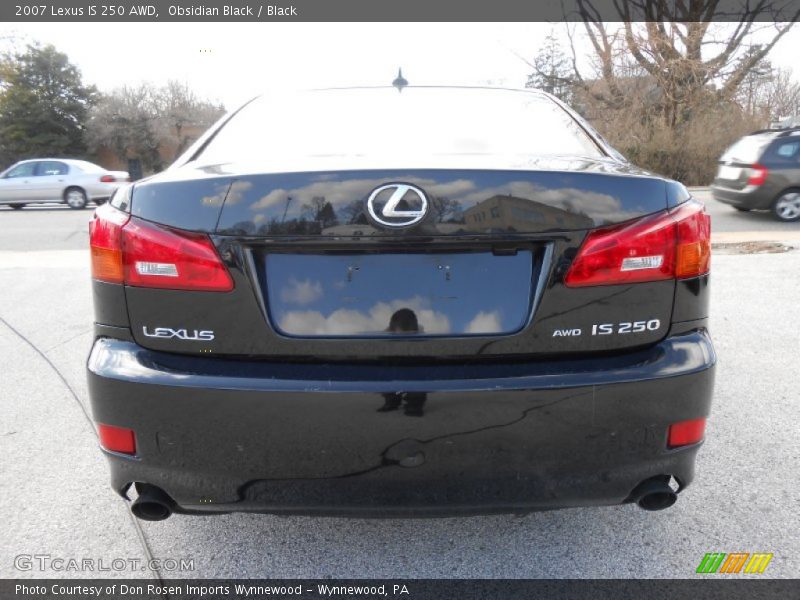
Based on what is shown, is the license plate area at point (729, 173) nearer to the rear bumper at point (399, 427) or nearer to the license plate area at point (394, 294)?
the rear bumper at point (399, 427)

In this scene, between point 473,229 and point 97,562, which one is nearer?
point 473,229

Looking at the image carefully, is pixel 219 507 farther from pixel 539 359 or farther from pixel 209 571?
pixel 539 359

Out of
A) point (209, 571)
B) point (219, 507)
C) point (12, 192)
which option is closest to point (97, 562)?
point (209, 571)

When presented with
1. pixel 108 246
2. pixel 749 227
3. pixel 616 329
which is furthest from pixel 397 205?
pixel 749 227

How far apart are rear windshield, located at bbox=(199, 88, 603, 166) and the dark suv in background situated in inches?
401

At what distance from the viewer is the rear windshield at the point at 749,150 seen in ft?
36.9

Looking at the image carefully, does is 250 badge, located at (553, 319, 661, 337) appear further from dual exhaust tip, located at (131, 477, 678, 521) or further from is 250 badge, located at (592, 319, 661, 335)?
dual exhaust tip, located at (131, 477, 678, 521)

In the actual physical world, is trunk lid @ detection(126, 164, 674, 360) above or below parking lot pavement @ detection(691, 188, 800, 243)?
above

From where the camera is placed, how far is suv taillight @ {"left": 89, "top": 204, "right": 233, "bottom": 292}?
5.44 ft

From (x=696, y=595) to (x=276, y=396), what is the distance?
1477 millimetres

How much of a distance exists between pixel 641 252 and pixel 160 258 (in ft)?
4.33

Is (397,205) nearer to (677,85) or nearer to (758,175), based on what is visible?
(758,175)

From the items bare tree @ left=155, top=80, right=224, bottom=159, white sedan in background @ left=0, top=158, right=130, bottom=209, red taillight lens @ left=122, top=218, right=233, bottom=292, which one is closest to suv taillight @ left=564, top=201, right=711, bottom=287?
red taillight lens @ left=122, top=218, right=233, bottom=292

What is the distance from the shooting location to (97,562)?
2.13 m
